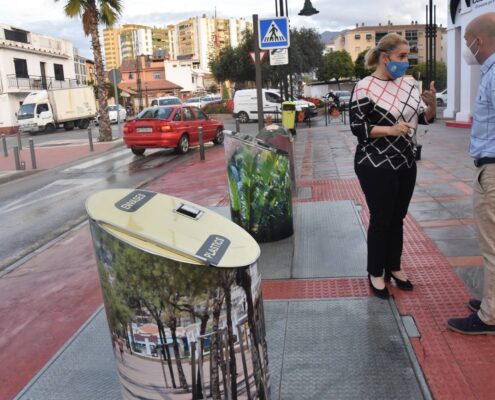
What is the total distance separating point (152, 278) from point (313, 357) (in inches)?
63.5

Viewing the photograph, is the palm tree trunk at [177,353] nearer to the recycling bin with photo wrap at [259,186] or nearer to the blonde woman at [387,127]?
the blonde woman at [387,127]

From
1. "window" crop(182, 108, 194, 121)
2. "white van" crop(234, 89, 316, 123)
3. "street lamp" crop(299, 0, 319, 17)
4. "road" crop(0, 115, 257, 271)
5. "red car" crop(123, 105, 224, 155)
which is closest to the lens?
"road" crop(0, 115, 257, 271)

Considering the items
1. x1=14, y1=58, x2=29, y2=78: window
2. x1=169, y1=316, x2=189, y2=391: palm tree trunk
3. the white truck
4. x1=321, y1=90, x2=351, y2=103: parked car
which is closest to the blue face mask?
x1=169, y1=316, x2=189, y2=391: palm tree trunk

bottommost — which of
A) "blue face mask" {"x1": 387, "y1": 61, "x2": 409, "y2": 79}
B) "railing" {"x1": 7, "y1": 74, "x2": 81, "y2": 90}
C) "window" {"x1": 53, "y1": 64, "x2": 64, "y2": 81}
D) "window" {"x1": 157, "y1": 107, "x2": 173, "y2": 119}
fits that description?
"window" {"x1": 157, "y1": 107, "x2": 173, "y2": 119}

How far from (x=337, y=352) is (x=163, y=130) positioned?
1407cm

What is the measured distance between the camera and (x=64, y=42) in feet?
172

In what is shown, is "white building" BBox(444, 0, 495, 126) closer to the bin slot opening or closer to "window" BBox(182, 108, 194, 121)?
"window" BBox(182, 108, 194, 121)

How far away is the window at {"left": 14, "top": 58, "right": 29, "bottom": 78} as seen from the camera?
44.8 m

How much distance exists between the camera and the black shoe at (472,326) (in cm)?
346

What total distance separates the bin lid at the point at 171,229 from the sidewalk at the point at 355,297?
3.67ft

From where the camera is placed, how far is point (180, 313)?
2082 mm

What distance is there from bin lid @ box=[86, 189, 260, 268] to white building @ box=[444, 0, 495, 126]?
50.5ft

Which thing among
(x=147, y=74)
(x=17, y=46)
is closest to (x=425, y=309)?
(x=17, y=46)

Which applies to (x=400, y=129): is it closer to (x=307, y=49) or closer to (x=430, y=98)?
(x=430, y=98)
